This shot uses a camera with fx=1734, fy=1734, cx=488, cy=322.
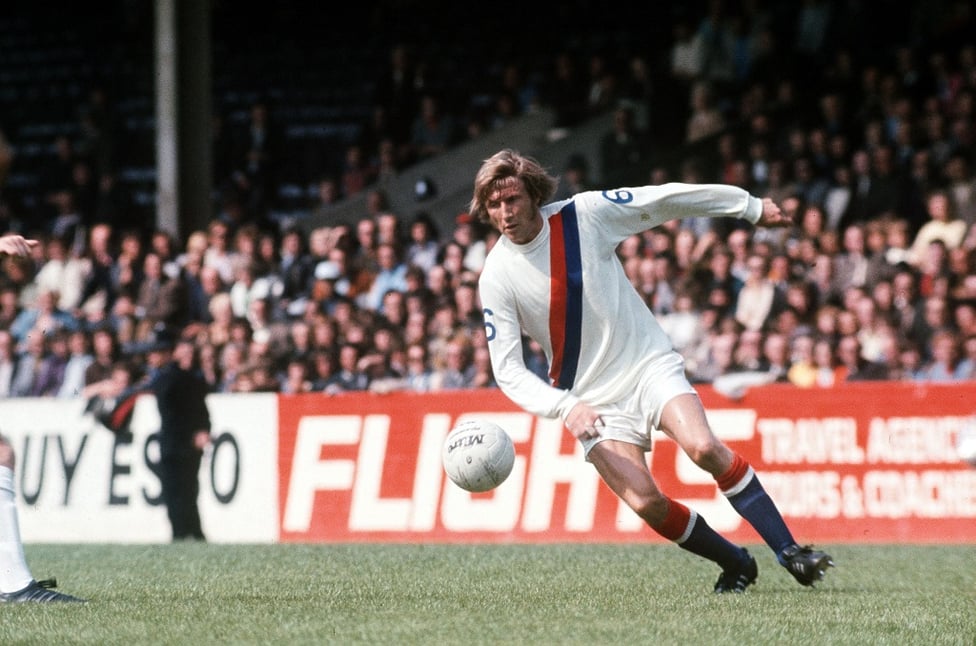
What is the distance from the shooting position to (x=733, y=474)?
319 inches

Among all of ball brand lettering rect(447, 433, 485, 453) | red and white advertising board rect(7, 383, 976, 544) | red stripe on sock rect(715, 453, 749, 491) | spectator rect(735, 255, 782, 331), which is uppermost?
spectator rect(735, 255, 782, 331)

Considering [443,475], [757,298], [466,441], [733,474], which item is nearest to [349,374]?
[443,475]

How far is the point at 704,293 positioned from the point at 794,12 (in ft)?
18.7

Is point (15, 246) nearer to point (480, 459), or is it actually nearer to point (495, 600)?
point (480, 459)

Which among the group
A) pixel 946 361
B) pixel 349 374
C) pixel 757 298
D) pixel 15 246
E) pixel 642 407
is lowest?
pixel 349 374

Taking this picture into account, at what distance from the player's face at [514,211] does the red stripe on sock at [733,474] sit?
4.67ft

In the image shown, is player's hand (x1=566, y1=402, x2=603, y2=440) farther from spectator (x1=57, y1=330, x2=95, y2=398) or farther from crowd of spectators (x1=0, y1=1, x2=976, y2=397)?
spectator (x1=57, y1=330, x2=95, y2=398)

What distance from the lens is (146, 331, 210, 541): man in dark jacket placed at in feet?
46.5

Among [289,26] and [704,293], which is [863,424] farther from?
[289,26]

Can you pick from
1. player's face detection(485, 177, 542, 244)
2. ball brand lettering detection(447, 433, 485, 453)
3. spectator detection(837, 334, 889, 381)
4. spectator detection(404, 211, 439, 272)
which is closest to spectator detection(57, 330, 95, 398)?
spectator detection(404, 211, 439, 272)

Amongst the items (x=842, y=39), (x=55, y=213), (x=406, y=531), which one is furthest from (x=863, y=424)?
(x=55, y=213)

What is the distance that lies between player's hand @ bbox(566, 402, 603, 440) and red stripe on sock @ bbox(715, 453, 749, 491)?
95cm

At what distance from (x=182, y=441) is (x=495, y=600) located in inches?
268

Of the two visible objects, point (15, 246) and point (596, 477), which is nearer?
point (15, 246)
